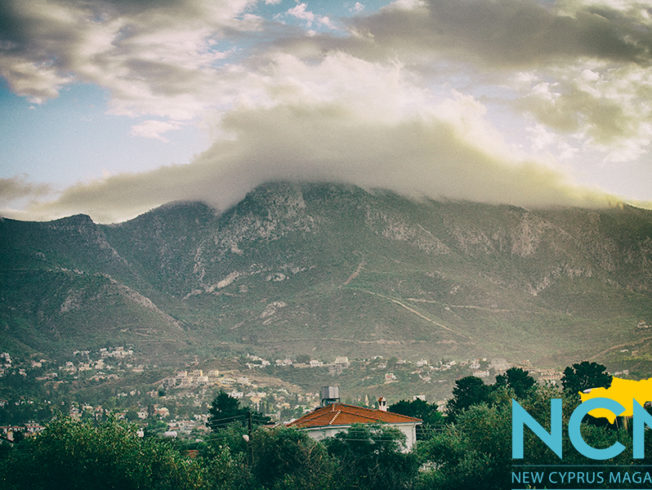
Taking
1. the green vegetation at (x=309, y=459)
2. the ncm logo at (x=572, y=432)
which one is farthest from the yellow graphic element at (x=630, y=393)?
the ncm logo at (x=572, y=432)

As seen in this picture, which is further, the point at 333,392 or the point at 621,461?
the point at 333,392

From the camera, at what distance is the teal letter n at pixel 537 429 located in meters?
33.5

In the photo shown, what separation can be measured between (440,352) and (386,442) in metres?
154

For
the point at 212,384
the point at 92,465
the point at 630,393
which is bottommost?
the point at 92,465

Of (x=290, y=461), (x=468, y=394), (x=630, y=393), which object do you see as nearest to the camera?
(x=630, y=393)

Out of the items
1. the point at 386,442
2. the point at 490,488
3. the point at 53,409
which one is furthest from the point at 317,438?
the point at 53,409

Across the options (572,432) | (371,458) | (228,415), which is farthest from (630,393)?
(228,415)

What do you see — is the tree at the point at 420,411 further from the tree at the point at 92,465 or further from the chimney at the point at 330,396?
the tree at the point at 92,465

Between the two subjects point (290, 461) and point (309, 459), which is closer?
point (309, 459)

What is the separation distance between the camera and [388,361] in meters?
185

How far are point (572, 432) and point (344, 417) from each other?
20.7m

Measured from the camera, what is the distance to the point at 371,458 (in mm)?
42125

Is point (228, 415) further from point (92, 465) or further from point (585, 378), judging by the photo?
point (92, 465)

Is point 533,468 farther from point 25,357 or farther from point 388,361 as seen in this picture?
point 25,357
